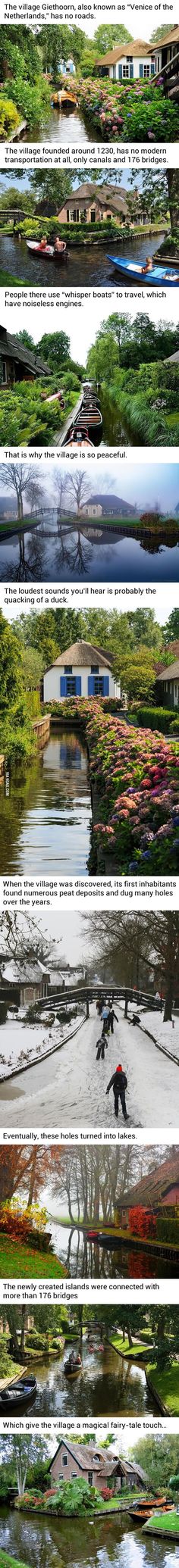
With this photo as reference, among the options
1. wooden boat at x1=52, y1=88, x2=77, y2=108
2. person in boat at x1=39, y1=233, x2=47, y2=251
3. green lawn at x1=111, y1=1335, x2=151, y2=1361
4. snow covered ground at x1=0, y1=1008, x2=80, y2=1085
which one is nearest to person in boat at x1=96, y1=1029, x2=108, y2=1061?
snow covered ground at x1=0, y1=1008, x2=80, y2=1085

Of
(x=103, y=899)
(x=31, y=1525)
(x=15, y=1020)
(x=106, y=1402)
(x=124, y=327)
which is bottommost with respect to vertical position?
(x=31, y=1525)

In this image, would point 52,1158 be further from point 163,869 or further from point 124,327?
point 124,327

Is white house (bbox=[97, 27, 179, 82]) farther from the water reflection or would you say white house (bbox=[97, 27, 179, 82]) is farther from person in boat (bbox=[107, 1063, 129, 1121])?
the water reflection

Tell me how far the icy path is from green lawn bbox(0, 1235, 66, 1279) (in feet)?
3.60

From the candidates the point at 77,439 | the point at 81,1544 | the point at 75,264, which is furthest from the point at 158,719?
the point at 81,1544

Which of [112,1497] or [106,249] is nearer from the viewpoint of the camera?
[112,1497]

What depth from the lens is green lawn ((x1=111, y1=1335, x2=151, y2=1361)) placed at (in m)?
12.5

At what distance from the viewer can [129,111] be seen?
42.3 feet

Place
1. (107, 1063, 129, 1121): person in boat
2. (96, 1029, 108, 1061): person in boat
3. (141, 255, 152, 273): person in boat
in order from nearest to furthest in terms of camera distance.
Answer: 1. (107, 1063, 129, 1121): person in boat
2. (96, 1029, 108, 1061): person in boat
3. (141, 255, 152, 273): person in boat

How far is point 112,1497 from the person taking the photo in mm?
12055

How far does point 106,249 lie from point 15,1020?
626 centimetres

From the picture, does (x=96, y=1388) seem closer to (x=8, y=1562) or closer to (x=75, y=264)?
(x=8, y=1562)

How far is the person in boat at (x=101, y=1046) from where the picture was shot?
491 inches

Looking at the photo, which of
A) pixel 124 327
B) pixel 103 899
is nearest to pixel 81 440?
pixel 124 327
